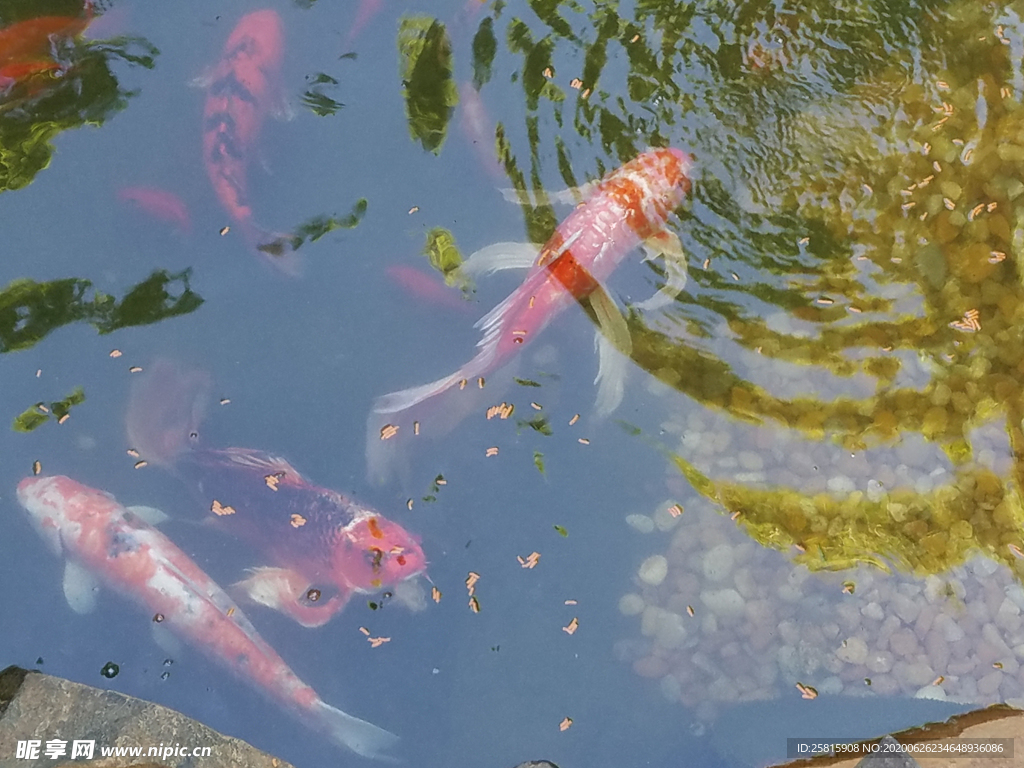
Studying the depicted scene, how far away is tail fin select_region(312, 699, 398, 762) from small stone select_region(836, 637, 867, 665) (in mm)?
1741

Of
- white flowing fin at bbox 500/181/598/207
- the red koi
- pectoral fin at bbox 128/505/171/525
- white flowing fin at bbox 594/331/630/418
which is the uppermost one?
white flowing fin at bbox 500/181/598/207

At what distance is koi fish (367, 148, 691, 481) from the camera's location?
3.02 metres

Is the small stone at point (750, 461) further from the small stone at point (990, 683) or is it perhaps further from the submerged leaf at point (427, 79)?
the submerged leaf at point (427, 79)

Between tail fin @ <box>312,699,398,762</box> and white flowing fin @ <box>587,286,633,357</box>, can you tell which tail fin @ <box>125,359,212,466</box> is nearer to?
tail fin @ <box>312,699,398,762</box>

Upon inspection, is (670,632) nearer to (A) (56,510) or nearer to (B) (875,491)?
(B) (875,491)

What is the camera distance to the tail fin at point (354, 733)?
8.86 feet

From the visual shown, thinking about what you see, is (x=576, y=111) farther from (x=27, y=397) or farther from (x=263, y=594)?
(x=27, y=397)

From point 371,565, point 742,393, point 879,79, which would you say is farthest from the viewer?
point 879,79

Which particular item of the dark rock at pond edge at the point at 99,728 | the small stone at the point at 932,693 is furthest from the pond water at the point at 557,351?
the dark rock at pond edge at the point at 99,728

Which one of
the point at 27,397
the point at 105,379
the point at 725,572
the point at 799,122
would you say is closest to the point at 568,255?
the point at 799,122

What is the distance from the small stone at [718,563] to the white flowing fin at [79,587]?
2.43 meters

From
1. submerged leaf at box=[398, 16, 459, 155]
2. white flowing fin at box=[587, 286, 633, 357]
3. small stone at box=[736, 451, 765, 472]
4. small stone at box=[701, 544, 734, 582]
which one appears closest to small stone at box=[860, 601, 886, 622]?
small stone at box=[701, 544, 734, 582]

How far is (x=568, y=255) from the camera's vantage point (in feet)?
10.1

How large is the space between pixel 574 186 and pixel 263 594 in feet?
7.08
